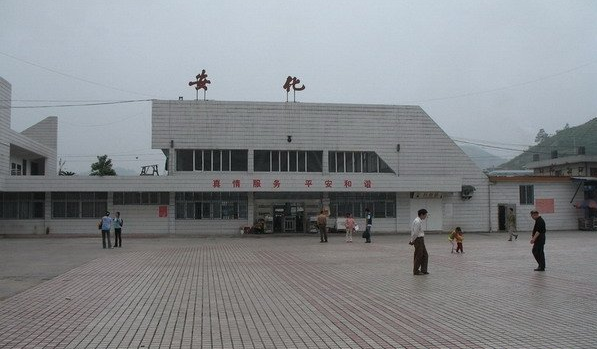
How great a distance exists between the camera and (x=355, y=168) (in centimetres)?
3475

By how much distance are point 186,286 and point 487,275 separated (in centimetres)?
668

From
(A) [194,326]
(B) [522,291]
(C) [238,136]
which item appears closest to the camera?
(A) [194,326]

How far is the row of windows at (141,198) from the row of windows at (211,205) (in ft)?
2.55

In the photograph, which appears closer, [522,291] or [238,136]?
[522,291]

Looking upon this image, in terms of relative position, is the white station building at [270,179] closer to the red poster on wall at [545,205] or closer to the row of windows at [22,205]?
the row of windows at [22,205]

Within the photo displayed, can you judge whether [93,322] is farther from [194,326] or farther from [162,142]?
[162,142]

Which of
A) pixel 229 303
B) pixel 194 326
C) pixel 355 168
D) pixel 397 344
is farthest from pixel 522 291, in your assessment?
pixel 355 168

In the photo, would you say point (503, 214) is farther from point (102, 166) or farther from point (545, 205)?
point (102, 166)

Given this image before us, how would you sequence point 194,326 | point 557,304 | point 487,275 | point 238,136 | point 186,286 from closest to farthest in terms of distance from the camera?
point 194,326 → point 557,304 → point 186,286 → point 487,275 → point 238,136

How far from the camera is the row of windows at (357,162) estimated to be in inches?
1361

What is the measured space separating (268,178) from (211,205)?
3.89m

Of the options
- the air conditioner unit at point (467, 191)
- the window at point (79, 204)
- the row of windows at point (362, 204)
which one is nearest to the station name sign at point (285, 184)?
the row of windows at point (362, 204)

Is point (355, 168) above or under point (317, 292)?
above

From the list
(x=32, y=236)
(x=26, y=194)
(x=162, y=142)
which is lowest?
(x=32, y=236)
